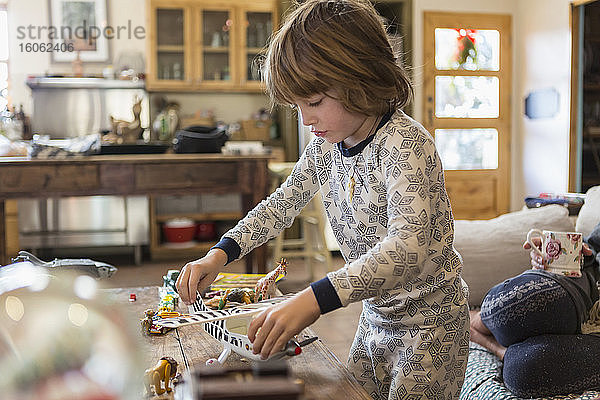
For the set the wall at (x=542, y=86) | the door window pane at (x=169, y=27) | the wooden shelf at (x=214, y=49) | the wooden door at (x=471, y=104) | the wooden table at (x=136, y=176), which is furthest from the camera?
the wooden door at (x=471, y=104)

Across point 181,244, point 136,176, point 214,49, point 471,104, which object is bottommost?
point 181,244

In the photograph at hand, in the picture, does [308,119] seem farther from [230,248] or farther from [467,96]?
[467,96]

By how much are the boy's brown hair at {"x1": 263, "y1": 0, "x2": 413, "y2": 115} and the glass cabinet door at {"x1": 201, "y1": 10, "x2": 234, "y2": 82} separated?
4685 millimetres

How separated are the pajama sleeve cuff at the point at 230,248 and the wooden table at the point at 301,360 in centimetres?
14

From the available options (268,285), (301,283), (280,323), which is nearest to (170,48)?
(301,283)

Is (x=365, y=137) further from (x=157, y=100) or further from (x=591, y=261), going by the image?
(x=157, y=100)

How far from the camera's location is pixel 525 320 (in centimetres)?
150

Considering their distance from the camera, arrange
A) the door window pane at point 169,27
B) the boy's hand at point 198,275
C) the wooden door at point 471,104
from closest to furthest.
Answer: the boy's hand at point 198,275 < the door window pane at point 169,27 < the wooden door at point 471,104

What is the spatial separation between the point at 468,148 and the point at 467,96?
0.47 m

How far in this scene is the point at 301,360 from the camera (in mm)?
938

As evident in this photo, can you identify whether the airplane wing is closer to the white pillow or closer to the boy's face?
the boy's face

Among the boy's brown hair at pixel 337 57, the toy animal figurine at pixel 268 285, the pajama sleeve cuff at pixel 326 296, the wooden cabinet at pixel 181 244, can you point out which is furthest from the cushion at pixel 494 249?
the wooden cabinet at pixel 181 244

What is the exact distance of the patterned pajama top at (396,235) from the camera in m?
0.94

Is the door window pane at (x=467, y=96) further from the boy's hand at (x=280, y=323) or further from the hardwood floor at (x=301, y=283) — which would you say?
the boy's hand at (x=280, y=323)
